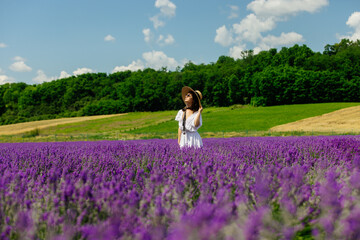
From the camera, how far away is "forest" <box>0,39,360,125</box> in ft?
205

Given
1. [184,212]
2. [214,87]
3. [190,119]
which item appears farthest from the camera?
[214,87]

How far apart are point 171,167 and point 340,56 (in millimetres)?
79549

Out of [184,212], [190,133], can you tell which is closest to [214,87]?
[190,133]

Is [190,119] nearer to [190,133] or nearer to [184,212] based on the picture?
[190,133]

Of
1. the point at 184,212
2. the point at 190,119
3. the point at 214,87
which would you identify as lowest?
the point at 184,212

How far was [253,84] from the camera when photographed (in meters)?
68.4

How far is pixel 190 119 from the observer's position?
17.9ft

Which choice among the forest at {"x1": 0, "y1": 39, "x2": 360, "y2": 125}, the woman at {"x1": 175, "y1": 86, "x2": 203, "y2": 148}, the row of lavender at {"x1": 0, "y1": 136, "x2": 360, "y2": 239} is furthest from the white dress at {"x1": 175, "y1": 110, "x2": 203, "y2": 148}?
the forest at {"x1": 0, "y1": 39, "x2": 360, "y2": 125}

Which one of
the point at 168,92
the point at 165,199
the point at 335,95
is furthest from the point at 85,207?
the point at 168,92

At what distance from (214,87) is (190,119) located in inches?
2834

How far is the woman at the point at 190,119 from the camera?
17.8ft

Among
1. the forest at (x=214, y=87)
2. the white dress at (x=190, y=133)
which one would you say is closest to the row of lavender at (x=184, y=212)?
the white dress at (x=190, y=133)

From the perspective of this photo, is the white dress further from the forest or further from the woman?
the forest

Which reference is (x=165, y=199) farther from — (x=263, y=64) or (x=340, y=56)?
(x=263, y=64)
